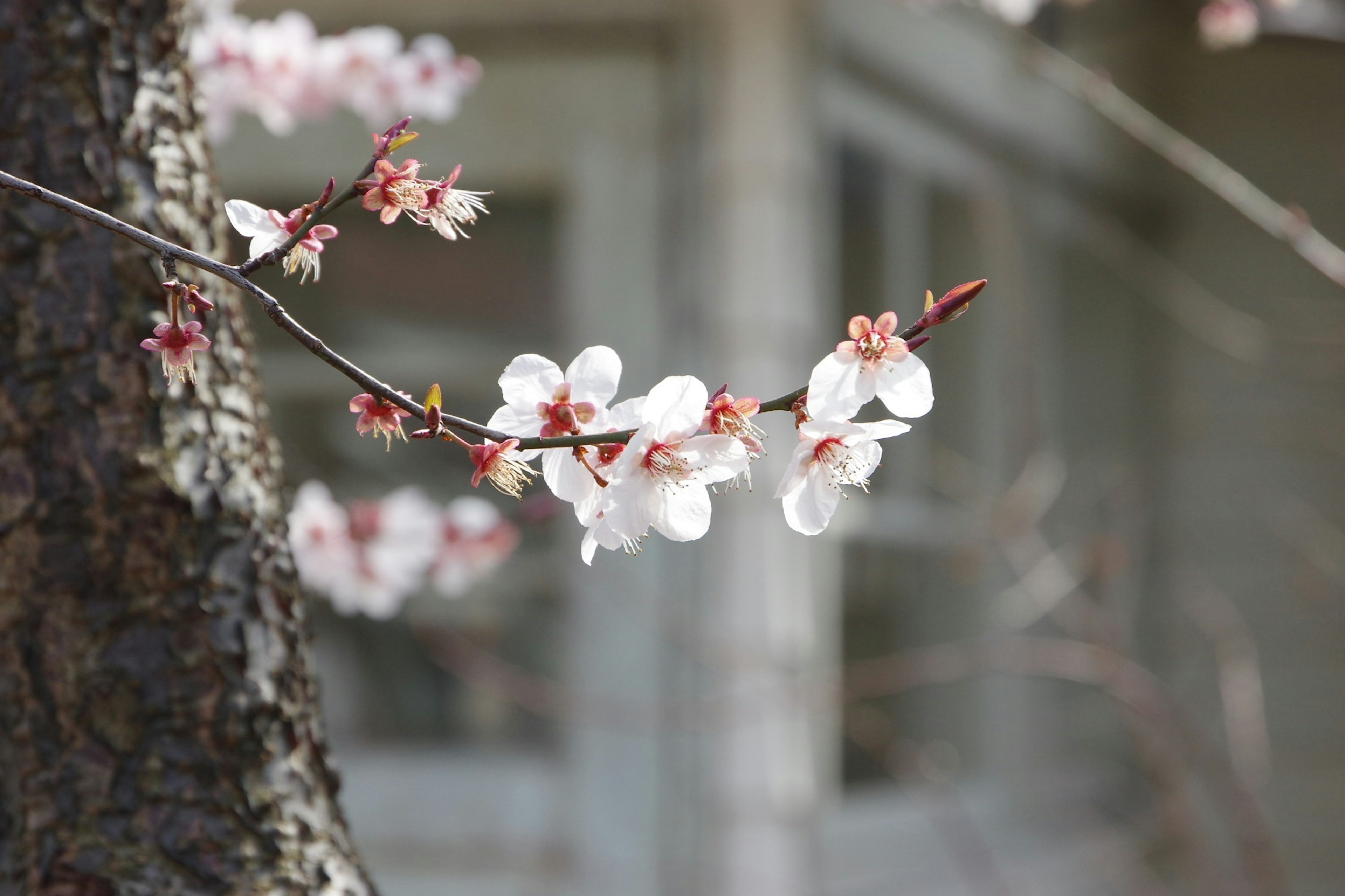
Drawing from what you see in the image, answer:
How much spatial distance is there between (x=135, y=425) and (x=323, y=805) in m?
0.27

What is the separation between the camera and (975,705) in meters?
3.40

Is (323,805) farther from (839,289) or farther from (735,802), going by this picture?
(839,289)

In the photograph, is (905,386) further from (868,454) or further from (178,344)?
(178,344)

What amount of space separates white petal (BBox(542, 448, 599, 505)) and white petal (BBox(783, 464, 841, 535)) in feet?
0.33

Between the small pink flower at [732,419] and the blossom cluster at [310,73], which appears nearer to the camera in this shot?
the small pink flower at [732,419]

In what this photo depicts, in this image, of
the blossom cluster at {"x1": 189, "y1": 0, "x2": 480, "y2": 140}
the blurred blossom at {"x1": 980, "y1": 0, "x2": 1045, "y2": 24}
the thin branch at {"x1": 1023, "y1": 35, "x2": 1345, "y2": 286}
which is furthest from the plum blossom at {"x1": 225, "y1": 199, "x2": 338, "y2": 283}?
the blurred blossom at {"x1": 980, "y1": 0, "x2": 1045, "y2": 24}

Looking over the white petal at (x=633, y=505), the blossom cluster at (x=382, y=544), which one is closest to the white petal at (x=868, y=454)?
the white petal at (x=633, y=505)

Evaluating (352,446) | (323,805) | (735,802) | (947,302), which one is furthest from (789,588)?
(947,302)

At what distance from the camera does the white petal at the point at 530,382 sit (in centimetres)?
59

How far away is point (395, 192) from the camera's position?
1.89 feet

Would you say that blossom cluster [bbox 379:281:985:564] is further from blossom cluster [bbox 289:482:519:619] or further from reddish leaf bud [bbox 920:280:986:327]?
blossom cluster [bbox 289:482:519:619]

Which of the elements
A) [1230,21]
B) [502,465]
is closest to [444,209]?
[502,465]

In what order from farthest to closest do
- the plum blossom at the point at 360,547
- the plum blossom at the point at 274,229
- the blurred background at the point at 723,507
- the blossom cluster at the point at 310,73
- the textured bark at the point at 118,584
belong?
1. the blurred background at the point at 723,507
2. the plum blossom at the point at 360,547
3. the blossom cluster at the point at 310,73
4. the textured bark at the point at 118,584
5. the plum blossom at the point at 274,229

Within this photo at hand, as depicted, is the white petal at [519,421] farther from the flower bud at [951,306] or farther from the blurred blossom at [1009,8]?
the blurred blossom at [1009,8]
